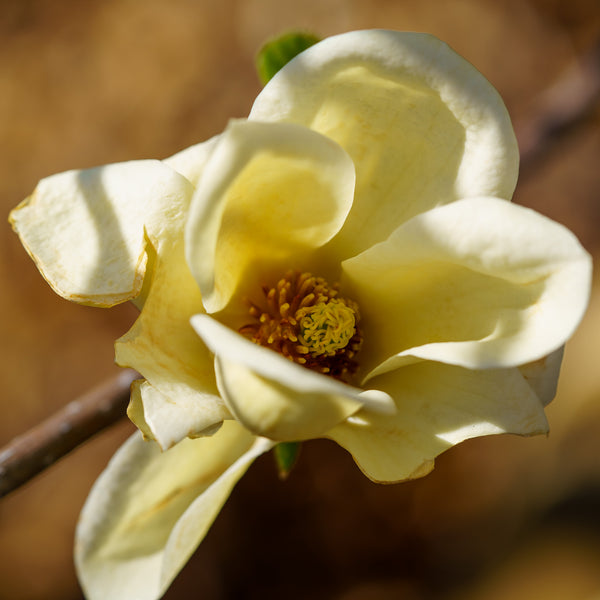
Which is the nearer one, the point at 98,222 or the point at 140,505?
the point at 98,222

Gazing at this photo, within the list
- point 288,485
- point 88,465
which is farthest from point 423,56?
point 88,465

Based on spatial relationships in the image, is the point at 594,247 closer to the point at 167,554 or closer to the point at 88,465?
the point at 88,465

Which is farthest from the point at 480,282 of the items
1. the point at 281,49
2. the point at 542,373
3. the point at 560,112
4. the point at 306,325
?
the point at 560,112

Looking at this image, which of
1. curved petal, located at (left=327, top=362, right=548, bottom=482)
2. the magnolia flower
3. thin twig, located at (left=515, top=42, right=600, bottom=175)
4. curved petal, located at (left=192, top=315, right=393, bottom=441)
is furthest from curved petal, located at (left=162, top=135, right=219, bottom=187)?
thin twig, located at (left=515, top=42, right=600, bottom=175)

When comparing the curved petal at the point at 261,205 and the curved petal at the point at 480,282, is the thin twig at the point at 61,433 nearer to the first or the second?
the curved petal at the point at 261,205

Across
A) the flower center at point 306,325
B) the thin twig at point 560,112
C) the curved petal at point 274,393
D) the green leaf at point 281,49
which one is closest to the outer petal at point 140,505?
the flower center at point 306,325

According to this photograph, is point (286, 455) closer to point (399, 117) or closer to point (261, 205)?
point (261, 205)
